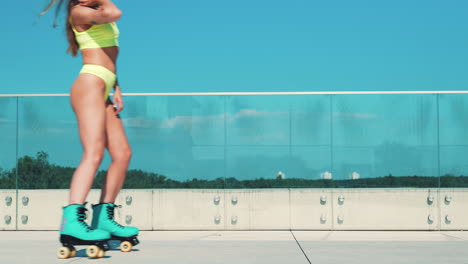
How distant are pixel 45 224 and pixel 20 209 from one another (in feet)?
1.03

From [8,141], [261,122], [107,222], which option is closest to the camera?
[107,222]

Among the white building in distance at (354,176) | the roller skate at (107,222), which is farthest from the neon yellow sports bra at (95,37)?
the white building in distance at (354,176)

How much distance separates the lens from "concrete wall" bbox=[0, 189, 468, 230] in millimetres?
6016

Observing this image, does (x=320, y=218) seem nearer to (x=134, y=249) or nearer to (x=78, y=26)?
(x=134, y=249)

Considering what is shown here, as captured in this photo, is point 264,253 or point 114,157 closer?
point 114,157

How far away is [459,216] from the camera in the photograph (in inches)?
237

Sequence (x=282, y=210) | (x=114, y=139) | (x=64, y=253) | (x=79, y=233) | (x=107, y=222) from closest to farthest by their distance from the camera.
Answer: (x=79, y=233) < (x=64, y=253) < (x=107, y=222) < (x=114, y=139) < (x=282, y=210)

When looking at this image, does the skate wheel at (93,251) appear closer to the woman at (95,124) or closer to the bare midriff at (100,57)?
the woman at (95,124)

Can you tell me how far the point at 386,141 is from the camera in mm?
6121

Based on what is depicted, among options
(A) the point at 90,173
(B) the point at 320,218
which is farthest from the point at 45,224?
(A) the point at 90,173

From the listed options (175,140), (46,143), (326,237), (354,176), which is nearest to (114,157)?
(326,237)

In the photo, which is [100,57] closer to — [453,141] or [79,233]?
[79,233]

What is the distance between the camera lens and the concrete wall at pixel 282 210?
6.02 meters

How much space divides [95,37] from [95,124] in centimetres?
51
